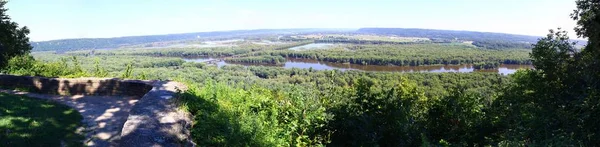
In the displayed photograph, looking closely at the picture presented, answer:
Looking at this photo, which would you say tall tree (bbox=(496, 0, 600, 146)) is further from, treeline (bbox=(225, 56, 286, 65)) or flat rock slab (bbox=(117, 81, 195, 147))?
treeline (bbox=(225, 56, 286, 65))

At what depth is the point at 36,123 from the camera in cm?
632

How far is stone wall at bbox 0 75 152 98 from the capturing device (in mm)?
10016

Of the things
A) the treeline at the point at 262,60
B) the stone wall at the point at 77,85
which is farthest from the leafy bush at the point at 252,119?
the treeline at the point at 262,60

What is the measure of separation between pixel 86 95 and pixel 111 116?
3016 mm

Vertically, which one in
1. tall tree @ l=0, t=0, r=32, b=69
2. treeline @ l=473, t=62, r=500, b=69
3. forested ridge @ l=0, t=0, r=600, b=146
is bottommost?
treeline @ l=473, t=62, r=500, b=69

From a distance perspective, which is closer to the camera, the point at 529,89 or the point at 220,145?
the point at 220,145

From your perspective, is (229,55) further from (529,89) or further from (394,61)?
(529,89)

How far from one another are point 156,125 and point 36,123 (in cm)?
248

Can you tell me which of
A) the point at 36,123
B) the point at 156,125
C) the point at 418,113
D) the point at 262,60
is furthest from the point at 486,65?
the point at 36,123

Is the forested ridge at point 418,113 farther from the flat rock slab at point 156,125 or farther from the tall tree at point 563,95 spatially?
the flat rock slab at point 156,125

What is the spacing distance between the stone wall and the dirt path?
1.09ft

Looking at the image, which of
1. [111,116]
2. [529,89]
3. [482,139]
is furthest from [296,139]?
[529,89]

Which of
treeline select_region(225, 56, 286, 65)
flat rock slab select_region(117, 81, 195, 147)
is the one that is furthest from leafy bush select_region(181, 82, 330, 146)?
treeline select_region(225, 56, 286, 65)

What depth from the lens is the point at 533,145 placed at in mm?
6699
